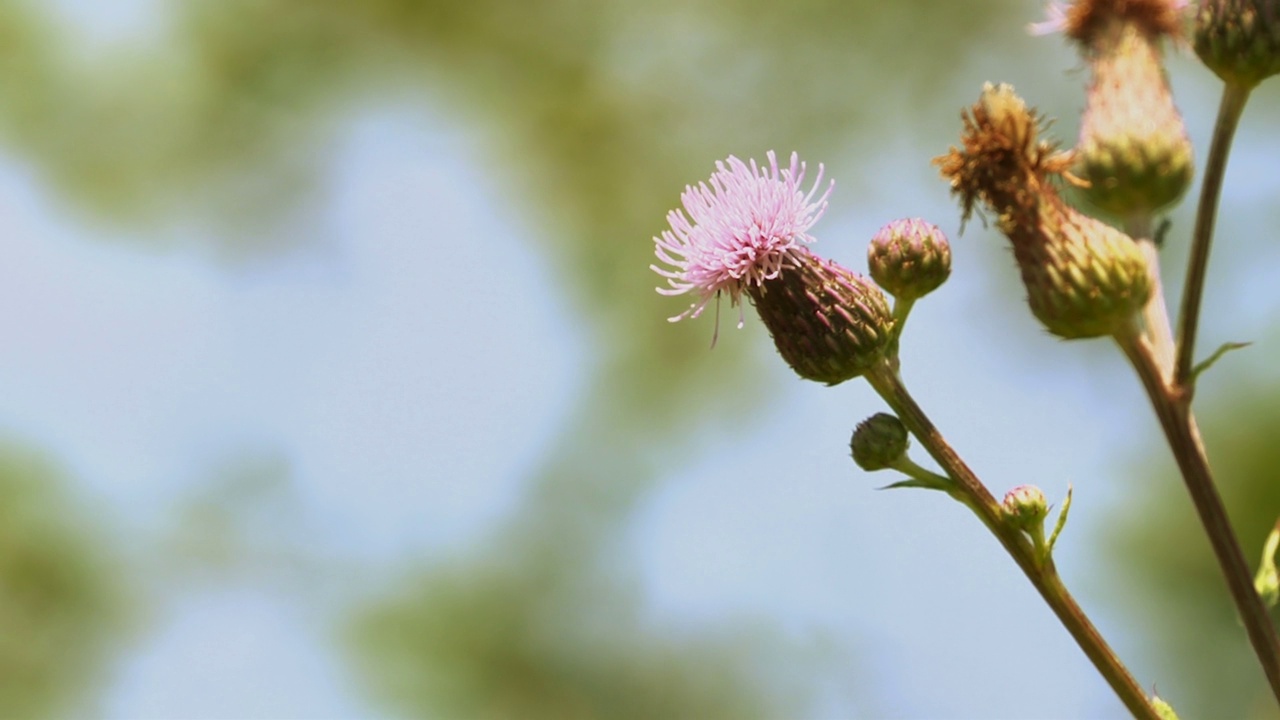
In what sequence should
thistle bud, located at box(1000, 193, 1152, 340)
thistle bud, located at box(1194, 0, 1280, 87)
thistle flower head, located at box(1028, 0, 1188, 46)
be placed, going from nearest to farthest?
thistle bud, located at box(1000, 193, 1152, 340)
thistle bud, located at box(1194, 0, 1280, 87)
thistle flower head, located at box(1028, 0, 1188, 46)

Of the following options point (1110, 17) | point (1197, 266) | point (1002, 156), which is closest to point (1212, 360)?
point (1197, 266)

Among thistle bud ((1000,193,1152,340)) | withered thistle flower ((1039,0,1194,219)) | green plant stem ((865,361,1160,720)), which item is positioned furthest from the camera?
withered thistle flower ((1039,0,1194,219))

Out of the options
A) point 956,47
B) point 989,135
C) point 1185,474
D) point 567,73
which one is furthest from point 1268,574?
point 567,73

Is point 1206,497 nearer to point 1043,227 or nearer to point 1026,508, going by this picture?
point 1026,508

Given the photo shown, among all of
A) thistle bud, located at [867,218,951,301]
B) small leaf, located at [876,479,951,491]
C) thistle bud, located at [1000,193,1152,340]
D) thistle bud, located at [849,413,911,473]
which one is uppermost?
thistle bud, located at [867,218,951,301]

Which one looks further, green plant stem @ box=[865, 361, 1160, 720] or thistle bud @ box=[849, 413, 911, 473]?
thistle bud @ box=[849, 413, 911, 473]

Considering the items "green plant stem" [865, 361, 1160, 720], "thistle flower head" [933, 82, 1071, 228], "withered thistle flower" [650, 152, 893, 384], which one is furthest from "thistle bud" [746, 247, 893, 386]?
"thistle flower head" [933, 82, 1071, 228]

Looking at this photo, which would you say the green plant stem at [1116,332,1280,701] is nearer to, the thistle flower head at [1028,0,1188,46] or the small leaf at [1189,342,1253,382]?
the small leaf at [1189,342,1253,382]

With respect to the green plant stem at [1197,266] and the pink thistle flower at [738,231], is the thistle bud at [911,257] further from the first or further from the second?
the green plant stem at [1197,266]
